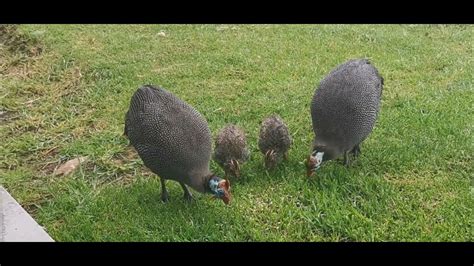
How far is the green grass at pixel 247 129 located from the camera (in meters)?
3.59

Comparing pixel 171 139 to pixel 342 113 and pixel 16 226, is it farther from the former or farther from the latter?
pixel 342 113

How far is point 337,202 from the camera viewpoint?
145 inches

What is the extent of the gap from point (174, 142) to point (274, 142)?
850 millimetres

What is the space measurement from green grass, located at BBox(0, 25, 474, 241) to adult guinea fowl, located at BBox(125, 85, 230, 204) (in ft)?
0.79

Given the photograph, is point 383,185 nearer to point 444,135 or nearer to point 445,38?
point 444,135

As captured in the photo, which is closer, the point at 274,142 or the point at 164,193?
the point at 164,193

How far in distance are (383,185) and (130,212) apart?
67.1 inches

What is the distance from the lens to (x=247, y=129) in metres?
4.80

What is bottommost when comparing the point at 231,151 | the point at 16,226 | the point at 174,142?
the point at 231,151

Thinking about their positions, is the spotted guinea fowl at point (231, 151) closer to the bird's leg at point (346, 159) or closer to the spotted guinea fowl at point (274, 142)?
the spotted guinea fowl at point (274, 142)

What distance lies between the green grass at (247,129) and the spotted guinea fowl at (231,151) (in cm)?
11

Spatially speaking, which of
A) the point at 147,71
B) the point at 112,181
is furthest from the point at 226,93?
the point at 112,181

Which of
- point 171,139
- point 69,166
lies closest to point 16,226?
point 171,139

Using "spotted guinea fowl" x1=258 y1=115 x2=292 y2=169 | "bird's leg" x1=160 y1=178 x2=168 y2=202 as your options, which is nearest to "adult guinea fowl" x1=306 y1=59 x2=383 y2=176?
"spotted guinea fowl" x1=258 y1=115 x2=292 y2=169
